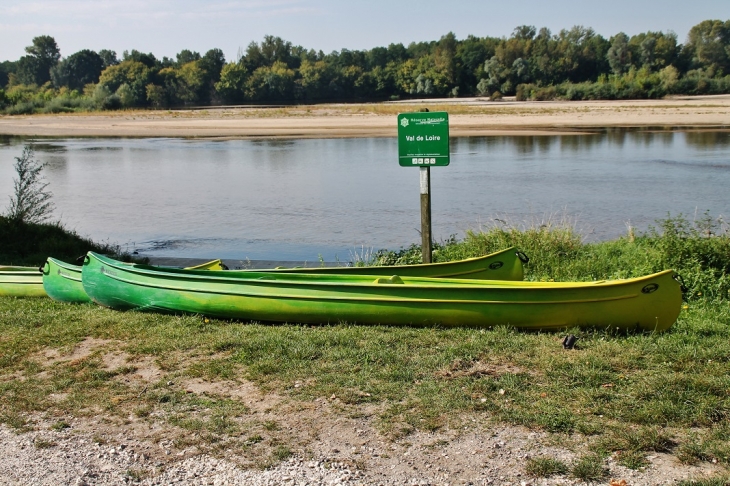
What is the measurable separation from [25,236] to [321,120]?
45.4 m

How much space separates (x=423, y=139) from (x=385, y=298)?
7.93 ft

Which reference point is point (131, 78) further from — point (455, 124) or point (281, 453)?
point (281, 453)

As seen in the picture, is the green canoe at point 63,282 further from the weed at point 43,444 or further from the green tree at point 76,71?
the green tree at point 76,71

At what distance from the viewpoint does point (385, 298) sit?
6969 mm

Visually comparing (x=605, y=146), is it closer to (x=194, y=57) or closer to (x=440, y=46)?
(x=440, y=46)

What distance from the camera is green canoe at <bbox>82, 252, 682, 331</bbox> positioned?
6551 mm

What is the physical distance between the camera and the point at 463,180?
77.6 feet

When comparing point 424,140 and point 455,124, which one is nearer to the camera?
point 424,140

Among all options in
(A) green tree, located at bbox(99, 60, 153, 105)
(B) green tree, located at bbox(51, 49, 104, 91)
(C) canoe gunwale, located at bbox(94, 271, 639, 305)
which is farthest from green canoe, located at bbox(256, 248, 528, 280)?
(B) green tree, located at bbox(51, 49, 104, 91)

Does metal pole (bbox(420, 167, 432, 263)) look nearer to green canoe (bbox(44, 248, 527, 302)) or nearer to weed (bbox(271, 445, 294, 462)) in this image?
green canoe (bbox(44, 248, 527, 302))

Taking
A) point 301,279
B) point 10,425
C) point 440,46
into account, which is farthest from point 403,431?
point 440,46

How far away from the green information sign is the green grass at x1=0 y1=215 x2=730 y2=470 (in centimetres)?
247

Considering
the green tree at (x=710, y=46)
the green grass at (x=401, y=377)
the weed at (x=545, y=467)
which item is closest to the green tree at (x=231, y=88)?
the green tree at (x=710, y=46)

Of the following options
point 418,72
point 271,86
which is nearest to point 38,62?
point 271,86
